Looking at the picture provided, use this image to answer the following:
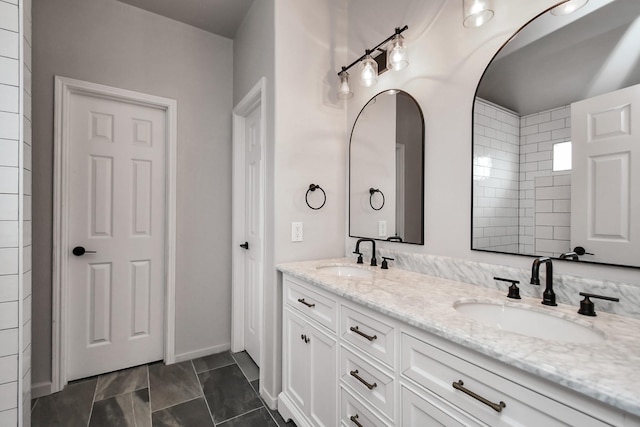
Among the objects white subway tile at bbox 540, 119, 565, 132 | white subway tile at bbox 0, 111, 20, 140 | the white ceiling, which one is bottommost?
white subway tile at bbox 540, 119, 565, 132

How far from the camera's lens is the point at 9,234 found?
127 cm

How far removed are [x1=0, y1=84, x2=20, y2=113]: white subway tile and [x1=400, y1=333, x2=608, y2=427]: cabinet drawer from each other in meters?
1.92

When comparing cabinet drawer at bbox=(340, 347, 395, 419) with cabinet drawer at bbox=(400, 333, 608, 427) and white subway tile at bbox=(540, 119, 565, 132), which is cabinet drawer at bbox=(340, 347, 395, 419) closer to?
cabinet drawer at bbox=(400, 333, 608, 427)

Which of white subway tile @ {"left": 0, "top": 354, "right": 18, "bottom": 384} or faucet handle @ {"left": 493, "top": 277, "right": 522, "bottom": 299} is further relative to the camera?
white subway tile @ {"left": 0, "top": 354, "right": 18, "bottom": 384}

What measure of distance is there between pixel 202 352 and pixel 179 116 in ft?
6.49

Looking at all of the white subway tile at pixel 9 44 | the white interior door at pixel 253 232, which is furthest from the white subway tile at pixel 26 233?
the white interior door at pixel 253 232

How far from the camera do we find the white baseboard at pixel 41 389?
1.84m

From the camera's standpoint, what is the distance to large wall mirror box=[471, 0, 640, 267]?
0.89 metres

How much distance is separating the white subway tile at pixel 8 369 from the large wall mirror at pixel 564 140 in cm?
215

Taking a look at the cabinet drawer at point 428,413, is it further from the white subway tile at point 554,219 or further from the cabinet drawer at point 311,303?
the white subway tile at point 554,219

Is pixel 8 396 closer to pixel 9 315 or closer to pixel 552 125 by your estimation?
pixel 9 315

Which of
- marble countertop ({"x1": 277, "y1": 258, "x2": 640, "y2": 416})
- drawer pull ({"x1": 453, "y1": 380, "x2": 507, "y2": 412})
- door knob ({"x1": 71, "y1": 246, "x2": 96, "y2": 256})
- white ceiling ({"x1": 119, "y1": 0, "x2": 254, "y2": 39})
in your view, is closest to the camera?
marble countertop ({"x1": 277, "y1": 258, "x2": 640, "y2": 416})

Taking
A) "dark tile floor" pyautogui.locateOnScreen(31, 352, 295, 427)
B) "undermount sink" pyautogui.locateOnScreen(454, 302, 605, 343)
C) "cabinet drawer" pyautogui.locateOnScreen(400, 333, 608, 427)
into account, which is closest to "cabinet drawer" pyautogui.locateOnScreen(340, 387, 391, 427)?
"cabinet drawer" pyautogui.locateOnScreen(400, 333, 608, 427)

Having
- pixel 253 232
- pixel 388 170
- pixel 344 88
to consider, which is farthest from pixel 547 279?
pixel 253 232
